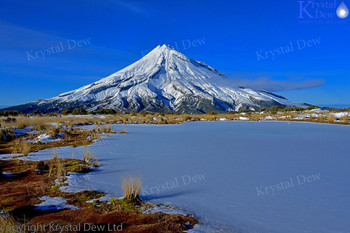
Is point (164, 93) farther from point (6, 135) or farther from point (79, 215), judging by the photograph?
point (79, 215)

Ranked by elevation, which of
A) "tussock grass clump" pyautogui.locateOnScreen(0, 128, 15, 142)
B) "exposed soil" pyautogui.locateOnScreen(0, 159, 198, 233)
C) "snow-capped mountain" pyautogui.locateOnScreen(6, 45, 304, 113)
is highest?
"snow-capped mountain" pyautogui.locateOnScreen(6, 45, 304, 113)

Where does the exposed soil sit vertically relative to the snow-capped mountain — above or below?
below

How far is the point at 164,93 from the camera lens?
122 metres

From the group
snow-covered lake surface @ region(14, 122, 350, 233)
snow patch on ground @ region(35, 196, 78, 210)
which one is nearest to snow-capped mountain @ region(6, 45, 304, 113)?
snow-covered lake surface @ region(14, 122, 350, 233)

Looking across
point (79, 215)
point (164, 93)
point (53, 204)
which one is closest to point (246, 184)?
point (79, 215)

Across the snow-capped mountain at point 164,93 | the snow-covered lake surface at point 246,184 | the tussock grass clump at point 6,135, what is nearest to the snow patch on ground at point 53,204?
the snow-covered lake surface at point 246,184

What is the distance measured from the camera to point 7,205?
341 cm

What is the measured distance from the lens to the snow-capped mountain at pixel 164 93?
10088 cm

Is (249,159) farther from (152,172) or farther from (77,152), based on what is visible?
(77,152)

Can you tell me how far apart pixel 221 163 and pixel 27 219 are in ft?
13.0

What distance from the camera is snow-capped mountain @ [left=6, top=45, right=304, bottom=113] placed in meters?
101

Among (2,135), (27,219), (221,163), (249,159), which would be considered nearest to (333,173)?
(249,159)

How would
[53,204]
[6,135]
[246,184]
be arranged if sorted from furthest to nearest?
[6,135] < [246,184] < [53,204]

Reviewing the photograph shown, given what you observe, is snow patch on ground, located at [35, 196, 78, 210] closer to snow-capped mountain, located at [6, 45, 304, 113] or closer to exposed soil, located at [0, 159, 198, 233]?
exposed soil, located at [0, 159, 198, 233]
